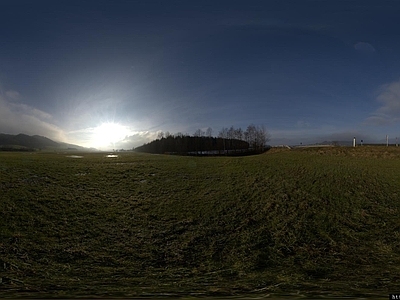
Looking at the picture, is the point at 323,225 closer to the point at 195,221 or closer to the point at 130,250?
the point at 195,221

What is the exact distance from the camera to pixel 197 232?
15.1 meters

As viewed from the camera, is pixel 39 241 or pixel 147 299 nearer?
pixel 147 299

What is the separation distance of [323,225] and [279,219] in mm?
2569

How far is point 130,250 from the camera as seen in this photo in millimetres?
13086

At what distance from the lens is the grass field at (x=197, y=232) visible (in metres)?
9.09

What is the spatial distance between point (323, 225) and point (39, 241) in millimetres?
15756

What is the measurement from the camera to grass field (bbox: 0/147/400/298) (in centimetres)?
909

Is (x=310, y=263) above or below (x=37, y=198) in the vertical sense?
below

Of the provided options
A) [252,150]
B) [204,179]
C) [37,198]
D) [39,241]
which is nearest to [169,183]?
[204,179]

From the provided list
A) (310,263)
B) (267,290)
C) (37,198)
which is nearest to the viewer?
(267,290)

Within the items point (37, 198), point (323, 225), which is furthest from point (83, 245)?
point (323, 225)

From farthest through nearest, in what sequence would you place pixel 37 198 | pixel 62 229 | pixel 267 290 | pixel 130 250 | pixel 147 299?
1. pixel 37 198
2. pixel 62 229
3. pixel 130 250
4. pixel 267 290
5. pixel 147 299

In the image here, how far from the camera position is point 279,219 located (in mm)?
16969

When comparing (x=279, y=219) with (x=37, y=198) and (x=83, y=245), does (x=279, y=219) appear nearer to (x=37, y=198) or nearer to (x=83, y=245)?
(x=83, y=245)
